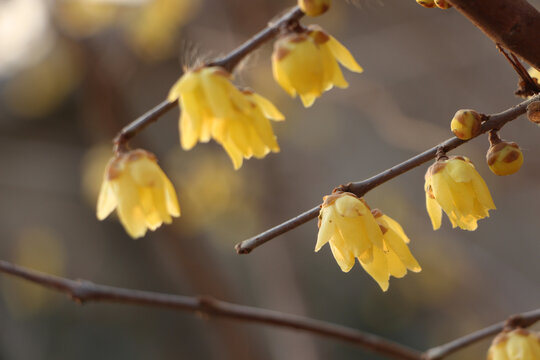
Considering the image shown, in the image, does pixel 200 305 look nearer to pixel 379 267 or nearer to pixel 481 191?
pixel 379 267

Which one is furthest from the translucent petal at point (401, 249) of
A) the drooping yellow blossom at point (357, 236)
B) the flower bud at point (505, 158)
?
the flower bud at point (505, 158)

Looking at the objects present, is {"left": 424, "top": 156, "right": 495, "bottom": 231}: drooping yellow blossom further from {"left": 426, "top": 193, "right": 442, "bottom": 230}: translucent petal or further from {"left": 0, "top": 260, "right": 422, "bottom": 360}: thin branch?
{"left": 0, "top": 260, "right": 422, "bottom": 360}: thin branch

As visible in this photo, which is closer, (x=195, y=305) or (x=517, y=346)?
(x=517, y=346)

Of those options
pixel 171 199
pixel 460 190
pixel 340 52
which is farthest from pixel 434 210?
pixel 171 199

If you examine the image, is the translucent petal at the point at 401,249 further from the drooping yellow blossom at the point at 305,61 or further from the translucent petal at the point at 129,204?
the translucent petal at the point at 129,204

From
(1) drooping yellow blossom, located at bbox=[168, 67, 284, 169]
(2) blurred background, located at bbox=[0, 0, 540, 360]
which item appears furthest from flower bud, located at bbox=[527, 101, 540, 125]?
(2) blurred background, located at bbox=[0, 0, 540, 360]

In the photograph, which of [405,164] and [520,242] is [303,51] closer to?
[405,164]
